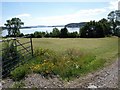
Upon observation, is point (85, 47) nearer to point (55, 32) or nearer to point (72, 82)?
point (72, 82)

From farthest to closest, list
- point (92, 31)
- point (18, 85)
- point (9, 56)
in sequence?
point (92, 31) < point (9, 56) < point (18, 85)

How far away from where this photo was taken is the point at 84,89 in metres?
10.4

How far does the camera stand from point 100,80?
12156 millimetres

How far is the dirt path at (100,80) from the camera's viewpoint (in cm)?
1117

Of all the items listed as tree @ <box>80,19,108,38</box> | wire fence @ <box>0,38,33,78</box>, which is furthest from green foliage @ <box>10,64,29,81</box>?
tree @ <box>80,19,108,38</box>

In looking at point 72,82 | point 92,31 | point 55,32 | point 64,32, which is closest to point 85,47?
point 72,82

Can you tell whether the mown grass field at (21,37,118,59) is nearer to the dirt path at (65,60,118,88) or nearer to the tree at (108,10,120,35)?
the dirt path at (65,60,118,88)

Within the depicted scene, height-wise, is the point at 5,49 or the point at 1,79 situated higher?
the point at 5,49

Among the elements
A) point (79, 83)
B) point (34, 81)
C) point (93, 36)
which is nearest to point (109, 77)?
point (79, 83)

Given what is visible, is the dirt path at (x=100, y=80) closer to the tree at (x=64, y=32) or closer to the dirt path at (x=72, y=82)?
the dirt path at (x=72, y=82)

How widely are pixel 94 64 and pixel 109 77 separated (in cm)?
334

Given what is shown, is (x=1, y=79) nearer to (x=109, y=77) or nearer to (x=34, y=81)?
(x=34, y=81)

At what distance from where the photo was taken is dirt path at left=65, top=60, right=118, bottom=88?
36.7 feet

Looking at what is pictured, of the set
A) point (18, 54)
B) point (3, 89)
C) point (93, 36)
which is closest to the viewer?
point (3, 89)
